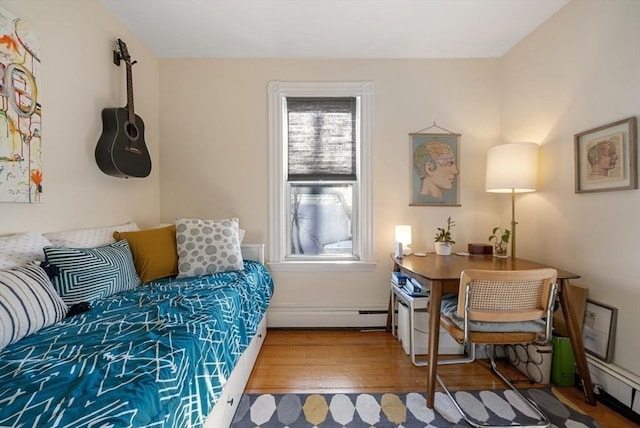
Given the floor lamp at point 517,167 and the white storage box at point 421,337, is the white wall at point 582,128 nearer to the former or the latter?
the floor lamp at point 517,167

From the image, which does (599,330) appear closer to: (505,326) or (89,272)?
(505,326)

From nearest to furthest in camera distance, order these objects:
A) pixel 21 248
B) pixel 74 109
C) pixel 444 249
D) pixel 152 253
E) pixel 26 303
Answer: pixel 26 303, pixel 21 248, pixel 74 109, pixel 152 253, pixel 444 249

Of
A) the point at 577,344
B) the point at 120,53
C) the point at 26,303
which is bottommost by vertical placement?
the point at 577,344

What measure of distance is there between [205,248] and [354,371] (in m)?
1.36

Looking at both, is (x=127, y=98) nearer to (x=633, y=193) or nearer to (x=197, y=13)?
(x=197, y=13)

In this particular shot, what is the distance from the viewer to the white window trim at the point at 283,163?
237 centimetres

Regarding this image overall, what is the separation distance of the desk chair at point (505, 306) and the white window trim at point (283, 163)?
1.08 meters

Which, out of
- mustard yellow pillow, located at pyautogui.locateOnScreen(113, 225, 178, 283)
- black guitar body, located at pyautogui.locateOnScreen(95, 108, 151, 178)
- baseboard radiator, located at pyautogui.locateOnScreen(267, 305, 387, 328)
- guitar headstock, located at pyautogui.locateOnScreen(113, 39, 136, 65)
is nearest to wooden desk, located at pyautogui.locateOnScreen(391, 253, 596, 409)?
baseboard radiator, located at pyautogui.locateOnScreen(267, 305, 387, 328)

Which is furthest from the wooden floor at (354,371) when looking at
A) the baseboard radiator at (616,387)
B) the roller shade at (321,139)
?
the roller shade at (321,139)

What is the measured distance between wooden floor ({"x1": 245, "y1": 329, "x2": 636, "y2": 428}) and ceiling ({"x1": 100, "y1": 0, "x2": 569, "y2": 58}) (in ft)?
8.29

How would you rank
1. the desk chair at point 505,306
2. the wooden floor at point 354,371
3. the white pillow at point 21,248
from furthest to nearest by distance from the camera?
the wooden floor at point 354,371, the desk chair at point 505,306, the white pillow at point 21,248

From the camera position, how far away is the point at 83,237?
5.02ft

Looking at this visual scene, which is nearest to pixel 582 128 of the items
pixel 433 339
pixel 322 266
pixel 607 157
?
pixel 607 157

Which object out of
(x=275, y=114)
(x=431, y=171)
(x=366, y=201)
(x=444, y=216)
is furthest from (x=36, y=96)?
(x=444, y=216)
